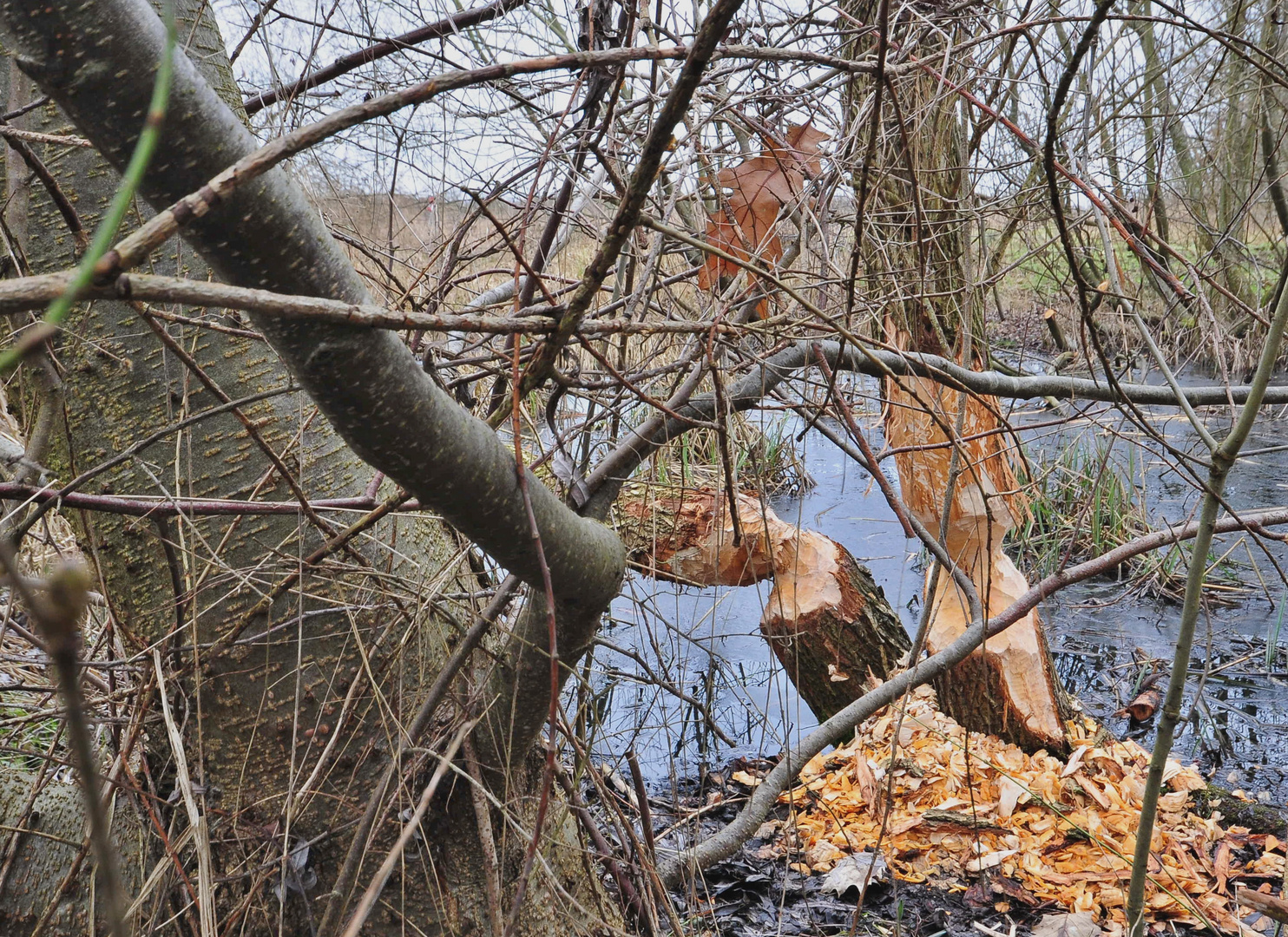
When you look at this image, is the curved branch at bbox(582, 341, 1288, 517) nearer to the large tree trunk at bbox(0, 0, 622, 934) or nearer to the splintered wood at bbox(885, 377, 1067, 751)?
the large tree trunk at bbox(0, 0, 622, 934)

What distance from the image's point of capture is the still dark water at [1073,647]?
135 inches

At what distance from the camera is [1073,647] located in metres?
4.63

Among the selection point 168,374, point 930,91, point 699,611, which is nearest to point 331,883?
point 168,374

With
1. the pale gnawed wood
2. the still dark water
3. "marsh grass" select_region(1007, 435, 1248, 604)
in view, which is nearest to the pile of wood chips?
the pale gnawed wood

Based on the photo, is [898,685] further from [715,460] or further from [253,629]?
[715,460]

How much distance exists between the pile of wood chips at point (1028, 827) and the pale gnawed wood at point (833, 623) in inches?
10.4

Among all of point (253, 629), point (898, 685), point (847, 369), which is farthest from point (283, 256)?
point (898, 685)

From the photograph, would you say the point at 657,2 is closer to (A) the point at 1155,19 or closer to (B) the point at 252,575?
(A) the point at 1155,19

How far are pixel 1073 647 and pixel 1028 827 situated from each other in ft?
6.33

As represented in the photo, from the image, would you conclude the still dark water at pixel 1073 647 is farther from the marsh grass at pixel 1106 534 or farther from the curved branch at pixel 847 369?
the curved branch at pixel 847 369

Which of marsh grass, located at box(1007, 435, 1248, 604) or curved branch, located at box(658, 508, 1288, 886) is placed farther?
marsh grass, located at box(1007, 435, 1248, 604)

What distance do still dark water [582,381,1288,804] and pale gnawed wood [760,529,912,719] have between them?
151 mm

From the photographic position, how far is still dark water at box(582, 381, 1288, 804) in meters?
3.42

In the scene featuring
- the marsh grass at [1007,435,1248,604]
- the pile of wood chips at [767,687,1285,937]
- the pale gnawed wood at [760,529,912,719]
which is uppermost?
the marsh grass at [1007,435,1248,604]
